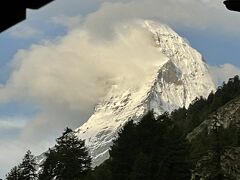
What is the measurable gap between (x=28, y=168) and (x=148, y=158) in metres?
25.1

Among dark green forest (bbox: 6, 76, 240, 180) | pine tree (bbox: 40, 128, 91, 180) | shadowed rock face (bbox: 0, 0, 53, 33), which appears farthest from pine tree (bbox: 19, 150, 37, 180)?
shadowed rock face (bbox: 0, 0, 53, 33)

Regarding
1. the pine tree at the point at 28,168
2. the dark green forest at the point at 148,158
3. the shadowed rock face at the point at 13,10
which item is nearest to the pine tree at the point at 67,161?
the dark green forest at the point at 148,158

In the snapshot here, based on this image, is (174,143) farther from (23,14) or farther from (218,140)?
(23,14)

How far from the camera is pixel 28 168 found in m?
81.6

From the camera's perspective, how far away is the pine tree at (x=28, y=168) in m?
79.9

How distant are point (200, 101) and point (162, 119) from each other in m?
105

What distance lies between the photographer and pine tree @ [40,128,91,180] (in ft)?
242

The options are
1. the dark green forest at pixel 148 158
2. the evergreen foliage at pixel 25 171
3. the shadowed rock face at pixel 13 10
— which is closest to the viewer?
the shadowed rock face at pixel 13 10

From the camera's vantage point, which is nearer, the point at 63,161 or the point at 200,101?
the point at 63,161

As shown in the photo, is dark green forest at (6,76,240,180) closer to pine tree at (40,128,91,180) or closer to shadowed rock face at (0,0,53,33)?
pine tree at (40,128,91,180)

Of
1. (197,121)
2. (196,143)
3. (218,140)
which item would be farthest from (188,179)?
(197,121)

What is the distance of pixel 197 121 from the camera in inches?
6029

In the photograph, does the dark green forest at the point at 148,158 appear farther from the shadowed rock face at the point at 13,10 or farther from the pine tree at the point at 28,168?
the shadowed rock face at the point at 13,10

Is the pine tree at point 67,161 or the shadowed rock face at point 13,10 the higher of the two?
the shadowed rock face at point 13,10
